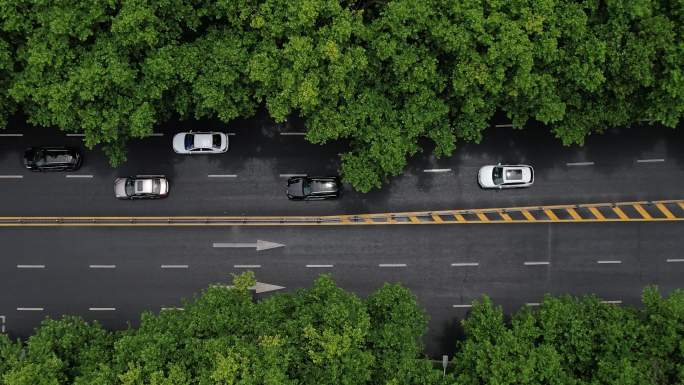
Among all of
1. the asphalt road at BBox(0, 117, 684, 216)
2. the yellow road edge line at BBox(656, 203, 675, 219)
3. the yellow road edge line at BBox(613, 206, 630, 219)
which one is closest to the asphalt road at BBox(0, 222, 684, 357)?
the yellow road edge line at BBox(613, 206, 630, 219)

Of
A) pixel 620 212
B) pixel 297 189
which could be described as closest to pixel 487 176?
pixel 620 212

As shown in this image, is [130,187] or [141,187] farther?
[130,187]

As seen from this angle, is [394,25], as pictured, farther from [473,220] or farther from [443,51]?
[473,220]

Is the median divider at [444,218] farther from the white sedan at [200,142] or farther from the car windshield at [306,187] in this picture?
the white sedan at [200,142]

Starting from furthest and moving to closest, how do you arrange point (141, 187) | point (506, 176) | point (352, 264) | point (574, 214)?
1. point (352, 264)
2. point (574, 214)
3. point (141, 187)
4. point (506, 176)

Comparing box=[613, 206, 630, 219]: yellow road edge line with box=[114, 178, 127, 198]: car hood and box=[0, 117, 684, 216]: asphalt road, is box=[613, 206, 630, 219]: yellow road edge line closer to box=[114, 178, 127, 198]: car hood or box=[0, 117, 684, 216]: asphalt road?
box=[0, 117, 684, 216]: asphalt road

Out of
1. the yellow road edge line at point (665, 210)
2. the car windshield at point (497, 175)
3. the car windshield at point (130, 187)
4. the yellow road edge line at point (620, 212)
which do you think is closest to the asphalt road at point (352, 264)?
the yellow road edge line at point (620, 212)

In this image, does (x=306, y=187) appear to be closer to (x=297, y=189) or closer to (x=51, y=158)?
(x=297, y=189)
